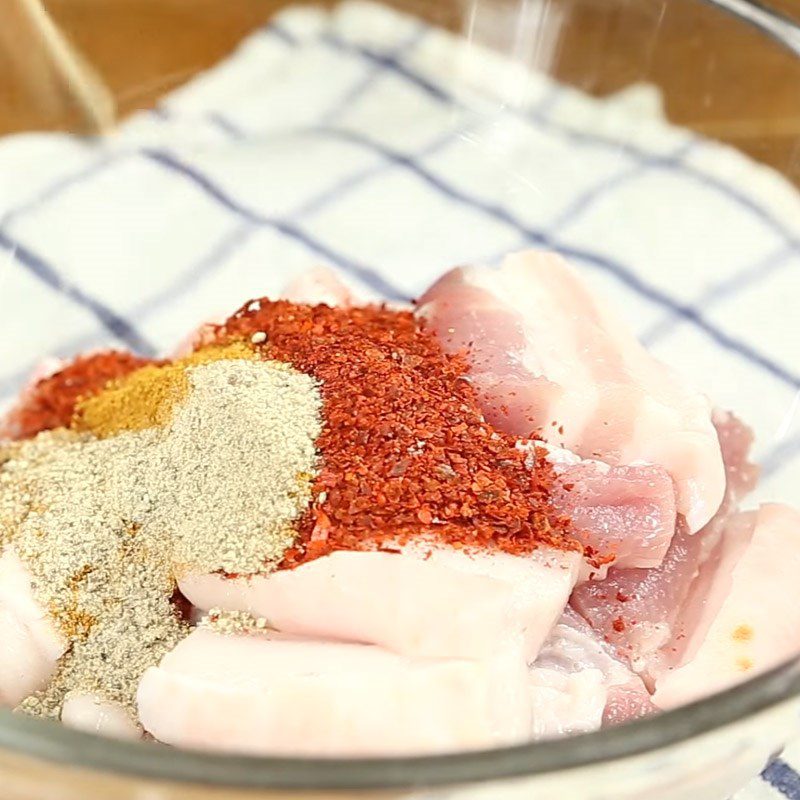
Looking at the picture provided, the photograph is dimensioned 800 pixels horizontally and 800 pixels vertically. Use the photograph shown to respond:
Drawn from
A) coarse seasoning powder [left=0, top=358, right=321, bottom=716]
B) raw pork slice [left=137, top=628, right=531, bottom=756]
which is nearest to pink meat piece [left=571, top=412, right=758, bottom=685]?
raw pork slice [left=137, top=628, right=531, bottom=756]

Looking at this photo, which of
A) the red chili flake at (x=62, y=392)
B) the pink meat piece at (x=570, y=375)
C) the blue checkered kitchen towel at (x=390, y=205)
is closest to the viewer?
the pink meat piece at (x=570, y=375)

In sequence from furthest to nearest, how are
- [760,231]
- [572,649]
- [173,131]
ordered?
[173,131], [760,231], [572,649]

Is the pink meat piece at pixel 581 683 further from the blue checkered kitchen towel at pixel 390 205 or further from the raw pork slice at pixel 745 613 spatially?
the blue checkered kitchen towel at pixel 390 205

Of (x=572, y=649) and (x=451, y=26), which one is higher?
(x=451, y=26)

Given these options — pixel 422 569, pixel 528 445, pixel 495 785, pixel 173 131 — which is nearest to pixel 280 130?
pixel 173 131

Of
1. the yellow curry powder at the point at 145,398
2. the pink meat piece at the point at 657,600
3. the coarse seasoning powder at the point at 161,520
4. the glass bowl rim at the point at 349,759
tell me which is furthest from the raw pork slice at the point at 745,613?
the yellow curry powder at the point at 145,398

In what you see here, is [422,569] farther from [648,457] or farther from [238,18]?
[238,18]

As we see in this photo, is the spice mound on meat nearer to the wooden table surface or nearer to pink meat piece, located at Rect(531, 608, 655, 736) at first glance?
pink meat piece, located at Rect(531, 608, 655, 736)
